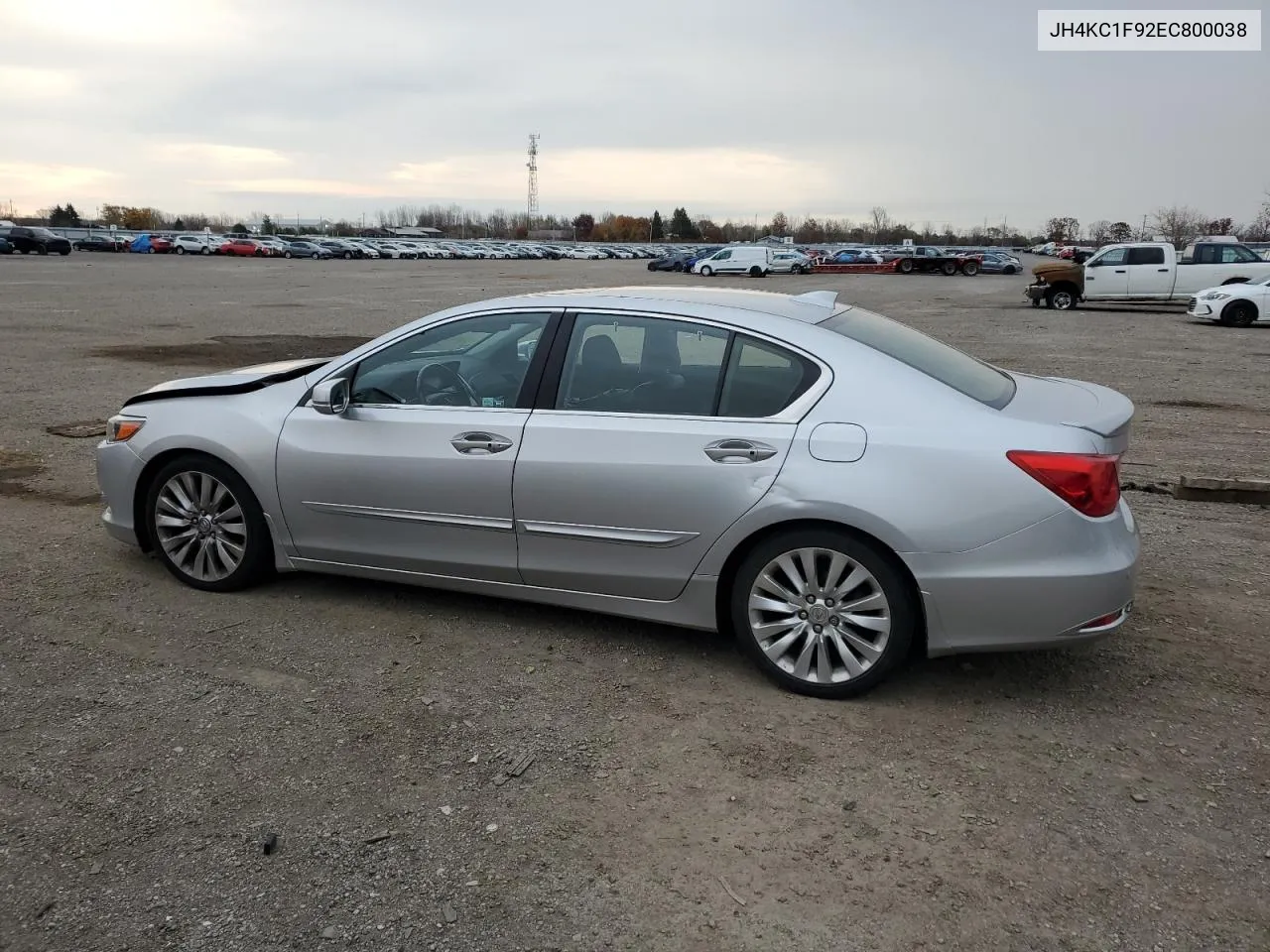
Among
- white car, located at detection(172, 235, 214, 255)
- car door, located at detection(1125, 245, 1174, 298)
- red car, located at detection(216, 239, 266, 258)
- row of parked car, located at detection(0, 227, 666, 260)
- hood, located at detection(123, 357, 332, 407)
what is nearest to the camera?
hood, located at detection(123, 357, 332, 407)

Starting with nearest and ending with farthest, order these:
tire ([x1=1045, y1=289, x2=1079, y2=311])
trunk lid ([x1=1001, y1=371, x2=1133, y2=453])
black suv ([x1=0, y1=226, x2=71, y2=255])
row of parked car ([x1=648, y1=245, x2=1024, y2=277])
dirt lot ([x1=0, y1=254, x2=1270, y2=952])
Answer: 1. dirt lot ([x1=0, y1=254, x2=1270, y2=952])
2. trunk lid ([x1=1001, y1=371, x2=1133, y2=453])
3. tire ([x1=1045, y1=289, x2=1079, y2=311])
4. row of parked car ([x1=648, y1=245, x2=1024, y2=277])
5. black suv ([x1=0, y1=226, x2=71, y2=255])

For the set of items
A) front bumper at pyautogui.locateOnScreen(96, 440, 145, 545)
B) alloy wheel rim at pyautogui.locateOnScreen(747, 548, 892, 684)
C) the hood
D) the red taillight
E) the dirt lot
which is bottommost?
the dirt lot

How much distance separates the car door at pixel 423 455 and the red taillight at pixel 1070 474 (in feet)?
6.89

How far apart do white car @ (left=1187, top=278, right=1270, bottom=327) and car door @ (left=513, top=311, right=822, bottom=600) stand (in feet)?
73.5

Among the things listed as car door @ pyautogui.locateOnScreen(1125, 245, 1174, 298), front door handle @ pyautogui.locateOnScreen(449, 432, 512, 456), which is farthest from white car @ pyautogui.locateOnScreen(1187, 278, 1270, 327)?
front door handle @ pyautogui.locateOnScreen(449, 432, 512, 456)

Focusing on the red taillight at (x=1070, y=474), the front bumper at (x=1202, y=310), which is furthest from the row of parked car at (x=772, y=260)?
the red taillight at (x=1070, y=474)

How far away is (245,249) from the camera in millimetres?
76250

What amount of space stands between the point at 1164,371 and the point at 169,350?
48.3 feet

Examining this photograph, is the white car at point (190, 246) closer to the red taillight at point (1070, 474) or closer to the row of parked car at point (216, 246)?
the row of parked car at point (216, 246)

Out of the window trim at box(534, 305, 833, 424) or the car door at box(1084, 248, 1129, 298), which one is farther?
the car door at box(1084, 248, 1129, 298)

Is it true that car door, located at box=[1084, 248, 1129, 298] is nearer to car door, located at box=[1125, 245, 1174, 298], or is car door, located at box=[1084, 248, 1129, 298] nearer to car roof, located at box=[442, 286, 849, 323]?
car door, located at box=[1125, 245, 1174, 298]

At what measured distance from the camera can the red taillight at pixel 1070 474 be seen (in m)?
3.73

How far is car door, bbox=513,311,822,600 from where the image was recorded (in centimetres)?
412

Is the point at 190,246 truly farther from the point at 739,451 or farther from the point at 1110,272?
the point at 739,451
